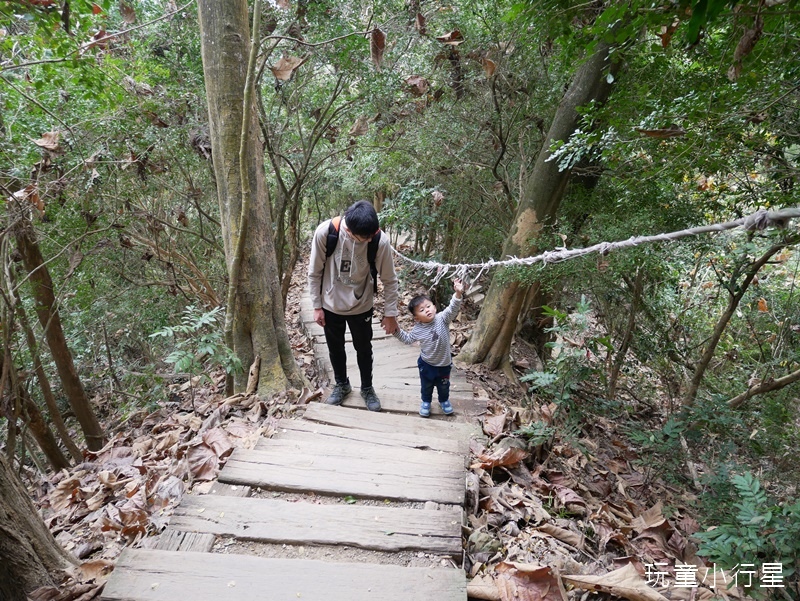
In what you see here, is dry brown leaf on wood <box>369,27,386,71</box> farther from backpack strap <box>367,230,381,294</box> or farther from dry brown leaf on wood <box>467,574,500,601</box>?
dry brown leaf on wood <box>467,574,500,601</box>

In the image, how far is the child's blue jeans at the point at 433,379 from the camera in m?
3.88

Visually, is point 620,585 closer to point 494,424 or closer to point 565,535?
point 565,535

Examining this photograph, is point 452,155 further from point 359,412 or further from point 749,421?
point 749,421

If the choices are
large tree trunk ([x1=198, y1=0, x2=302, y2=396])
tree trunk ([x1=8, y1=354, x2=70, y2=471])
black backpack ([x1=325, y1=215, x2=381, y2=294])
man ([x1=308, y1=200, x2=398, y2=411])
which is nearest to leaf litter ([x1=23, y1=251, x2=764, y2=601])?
large tree trunk ([x1=198, y1=0, x2=302, y2=396])

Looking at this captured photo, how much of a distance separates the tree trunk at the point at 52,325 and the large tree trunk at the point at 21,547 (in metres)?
3.33

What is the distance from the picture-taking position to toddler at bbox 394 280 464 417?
3714mm

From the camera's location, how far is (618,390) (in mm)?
6891

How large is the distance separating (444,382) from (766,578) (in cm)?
240

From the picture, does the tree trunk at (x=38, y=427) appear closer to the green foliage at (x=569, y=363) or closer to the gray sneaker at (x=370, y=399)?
the gray sneaker at (x=370, y=399)

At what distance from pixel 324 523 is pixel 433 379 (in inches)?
72.7

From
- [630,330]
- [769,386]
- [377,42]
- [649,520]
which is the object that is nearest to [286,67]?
[377,42]

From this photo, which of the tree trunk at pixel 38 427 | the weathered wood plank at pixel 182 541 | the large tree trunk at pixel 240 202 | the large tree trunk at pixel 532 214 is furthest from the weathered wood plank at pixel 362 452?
the tree trunk at pixel 38 427

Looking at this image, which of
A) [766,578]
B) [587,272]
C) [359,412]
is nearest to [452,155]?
[587,272]

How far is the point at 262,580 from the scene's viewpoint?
189cm
